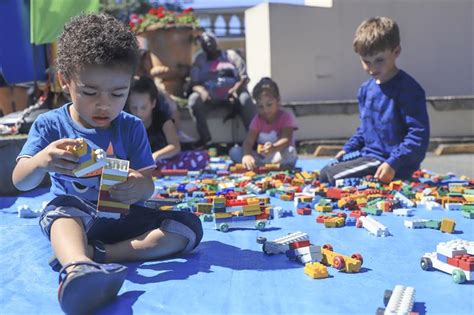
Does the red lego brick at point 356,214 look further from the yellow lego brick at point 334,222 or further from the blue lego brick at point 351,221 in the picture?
the yellow lego brick at point 334,222

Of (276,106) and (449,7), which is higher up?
(449,7)

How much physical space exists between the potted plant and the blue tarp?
4.41 m

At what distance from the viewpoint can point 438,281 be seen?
1.86 m

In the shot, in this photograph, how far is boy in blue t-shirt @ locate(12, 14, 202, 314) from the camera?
188 centimetres

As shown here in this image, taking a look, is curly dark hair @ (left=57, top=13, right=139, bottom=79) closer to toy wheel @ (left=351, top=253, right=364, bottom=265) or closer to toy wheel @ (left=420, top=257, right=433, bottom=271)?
toy wheel @ (left=351, top=253, right=364, bottom=265)

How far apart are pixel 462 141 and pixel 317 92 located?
5.82 feet

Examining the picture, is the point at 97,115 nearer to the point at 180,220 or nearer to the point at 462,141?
the point at 180,220

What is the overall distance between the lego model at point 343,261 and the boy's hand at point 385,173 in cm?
170

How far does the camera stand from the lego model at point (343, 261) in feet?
6.45

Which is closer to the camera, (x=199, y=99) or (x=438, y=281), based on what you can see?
(x=438, y=281)

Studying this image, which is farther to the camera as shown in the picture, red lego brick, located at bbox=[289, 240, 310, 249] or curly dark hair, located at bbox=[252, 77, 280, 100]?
curly dark hair, located at bbox=[252, 77, 280, 100]

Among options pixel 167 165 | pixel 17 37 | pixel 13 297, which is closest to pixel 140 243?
pixel 13 297

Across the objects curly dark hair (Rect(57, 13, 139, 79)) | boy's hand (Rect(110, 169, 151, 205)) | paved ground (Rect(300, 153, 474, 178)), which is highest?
curly dark hair (Rect(57, 13, 139, 79))

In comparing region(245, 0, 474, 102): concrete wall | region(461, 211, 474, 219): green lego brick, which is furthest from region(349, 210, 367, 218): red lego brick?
region(245, 0, 474, 102): concrete wall
